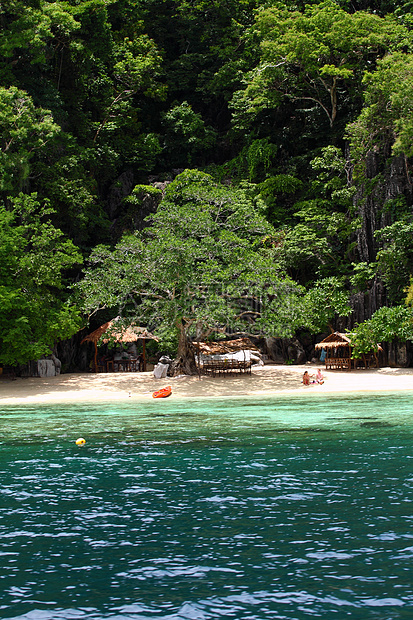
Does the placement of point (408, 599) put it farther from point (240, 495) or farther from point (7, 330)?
point (7, 330)

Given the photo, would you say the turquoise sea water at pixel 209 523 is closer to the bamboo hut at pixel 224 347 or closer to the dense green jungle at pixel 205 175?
the dense green jungle at pixel 205 175

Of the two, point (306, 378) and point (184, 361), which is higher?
point (184, 361)

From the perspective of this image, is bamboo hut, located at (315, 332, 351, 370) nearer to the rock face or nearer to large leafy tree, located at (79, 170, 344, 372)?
the rock face

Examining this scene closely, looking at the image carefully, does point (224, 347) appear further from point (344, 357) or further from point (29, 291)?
point (29, 291)

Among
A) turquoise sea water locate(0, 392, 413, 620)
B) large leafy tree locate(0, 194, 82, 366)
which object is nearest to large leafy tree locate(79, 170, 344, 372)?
large leafy tree locate(0, 194, 82, 366)

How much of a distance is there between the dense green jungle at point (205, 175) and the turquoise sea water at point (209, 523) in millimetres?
9910

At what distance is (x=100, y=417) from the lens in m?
16.2

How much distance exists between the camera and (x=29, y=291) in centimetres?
2322

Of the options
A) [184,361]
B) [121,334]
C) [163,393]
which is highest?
[121,334]

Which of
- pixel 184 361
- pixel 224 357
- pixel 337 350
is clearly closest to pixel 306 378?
pixel 224 357

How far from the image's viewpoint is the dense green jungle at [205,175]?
22.9 meters

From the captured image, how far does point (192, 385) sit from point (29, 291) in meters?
6.94

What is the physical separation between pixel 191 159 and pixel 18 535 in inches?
1239

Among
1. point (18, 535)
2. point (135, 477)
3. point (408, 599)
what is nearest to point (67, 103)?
point (135, 477)
